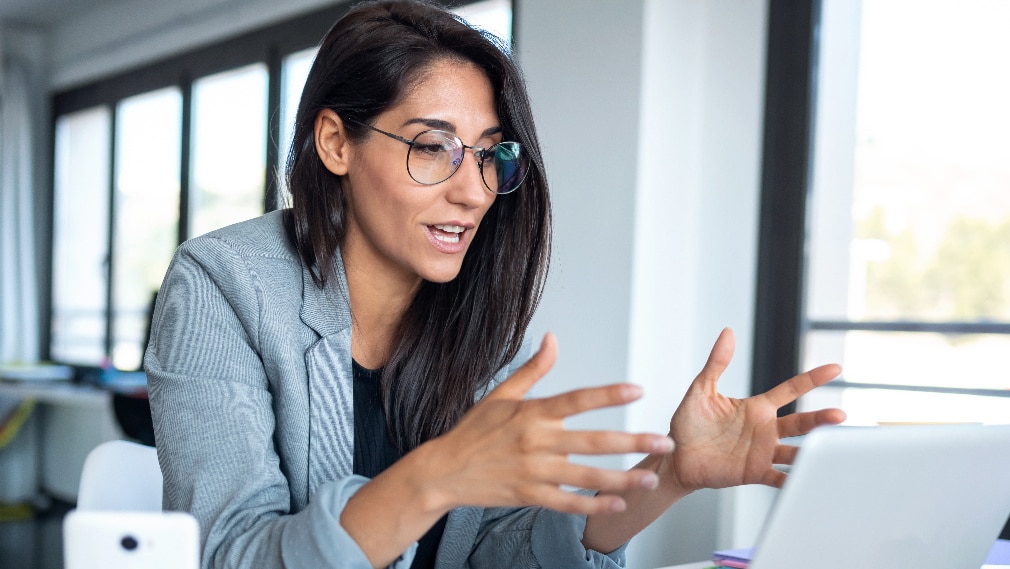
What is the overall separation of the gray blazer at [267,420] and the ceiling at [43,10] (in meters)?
5.19

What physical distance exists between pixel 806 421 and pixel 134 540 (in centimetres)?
78

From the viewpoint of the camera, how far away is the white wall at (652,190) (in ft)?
9.37

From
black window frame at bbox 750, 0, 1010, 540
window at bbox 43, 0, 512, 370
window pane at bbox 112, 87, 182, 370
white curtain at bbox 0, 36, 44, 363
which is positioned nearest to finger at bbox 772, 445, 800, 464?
black window frame at bbox 750, 0, 1010, 540

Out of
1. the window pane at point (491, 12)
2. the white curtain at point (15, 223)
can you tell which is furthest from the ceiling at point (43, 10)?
the window pane at point (491, 12)

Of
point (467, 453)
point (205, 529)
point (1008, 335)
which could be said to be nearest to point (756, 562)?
point (467, 453)

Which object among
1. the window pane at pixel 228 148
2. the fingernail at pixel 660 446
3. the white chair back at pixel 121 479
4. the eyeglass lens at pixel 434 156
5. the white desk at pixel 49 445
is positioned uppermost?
the window pane at pixel 228 148

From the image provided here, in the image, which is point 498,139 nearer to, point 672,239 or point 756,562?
point 756,562

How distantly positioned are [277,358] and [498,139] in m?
0.50

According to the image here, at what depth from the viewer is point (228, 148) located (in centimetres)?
521

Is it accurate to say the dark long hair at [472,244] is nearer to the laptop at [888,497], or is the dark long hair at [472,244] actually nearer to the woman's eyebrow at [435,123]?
the woman's eyebrow at [435,123]

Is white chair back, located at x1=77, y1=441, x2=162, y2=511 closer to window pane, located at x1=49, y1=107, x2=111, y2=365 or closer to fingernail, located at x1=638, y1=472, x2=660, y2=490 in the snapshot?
fingernail, located at x1=638, y1=472, x2=660, y2=490

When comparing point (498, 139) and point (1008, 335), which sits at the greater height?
point (498, 139)

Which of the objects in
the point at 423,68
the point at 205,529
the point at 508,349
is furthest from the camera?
the point at 508,349

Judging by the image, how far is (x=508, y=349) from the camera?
5.32 ft
